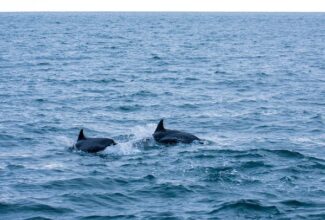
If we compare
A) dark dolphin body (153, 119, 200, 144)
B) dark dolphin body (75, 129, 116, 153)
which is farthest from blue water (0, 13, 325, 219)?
dark dolphin body (153, 119, 200, 144)

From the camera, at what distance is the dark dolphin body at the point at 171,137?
91.9ft

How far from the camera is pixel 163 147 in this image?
1079 inches

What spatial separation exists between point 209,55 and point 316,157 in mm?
57305

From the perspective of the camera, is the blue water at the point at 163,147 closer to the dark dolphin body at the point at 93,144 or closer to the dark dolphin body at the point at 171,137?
the dark dolphin body at the point at 93,144

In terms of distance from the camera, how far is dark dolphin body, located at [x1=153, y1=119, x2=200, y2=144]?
1103 inches

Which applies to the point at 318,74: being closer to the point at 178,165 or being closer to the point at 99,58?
the point at 99,58

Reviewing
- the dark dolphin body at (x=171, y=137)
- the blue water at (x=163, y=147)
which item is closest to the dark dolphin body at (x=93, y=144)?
the blue water at (x=163, y=147)

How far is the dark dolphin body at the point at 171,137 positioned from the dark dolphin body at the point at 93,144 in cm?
253

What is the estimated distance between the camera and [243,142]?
28453 millimetres

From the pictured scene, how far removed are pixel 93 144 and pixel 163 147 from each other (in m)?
3.18

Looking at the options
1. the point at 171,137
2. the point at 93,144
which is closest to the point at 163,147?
the point at 171,137

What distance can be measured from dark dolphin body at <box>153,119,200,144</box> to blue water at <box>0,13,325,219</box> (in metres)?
0.54

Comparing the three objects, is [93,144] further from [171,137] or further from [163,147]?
[171,137]

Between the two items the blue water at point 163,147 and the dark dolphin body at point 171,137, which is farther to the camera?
the dark dolphin body at point 171,137
